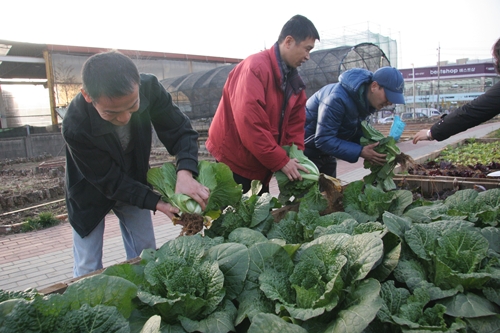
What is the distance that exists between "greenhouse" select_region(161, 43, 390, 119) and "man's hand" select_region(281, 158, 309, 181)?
1251cm

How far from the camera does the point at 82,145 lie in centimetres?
229

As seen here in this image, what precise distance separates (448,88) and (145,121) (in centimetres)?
7262

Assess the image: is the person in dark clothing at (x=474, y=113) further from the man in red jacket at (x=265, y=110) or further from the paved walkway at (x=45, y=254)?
the paved walkway at (x=45, y=254)

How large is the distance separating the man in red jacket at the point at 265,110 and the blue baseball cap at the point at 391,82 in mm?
804

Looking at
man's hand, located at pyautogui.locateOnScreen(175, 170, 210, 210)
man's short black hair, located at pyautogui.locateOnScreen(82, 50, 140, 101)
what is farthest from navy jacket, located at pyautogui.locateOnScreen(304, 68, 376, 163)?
man's short black hair, located at pyautogui.locateOnScreen(82, 50, 140, 101)

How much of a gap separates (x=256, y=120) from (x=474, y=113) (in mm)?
2008

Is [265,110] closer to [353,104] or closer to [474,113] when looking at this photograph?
[353,104]

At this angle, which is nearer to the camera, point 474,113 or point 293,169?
point 293,169

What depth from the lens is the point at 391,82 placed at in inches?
136

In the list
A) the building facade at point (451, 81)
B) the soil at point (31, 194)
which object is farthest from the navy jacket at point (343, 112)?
the building facade at point (451, 81)

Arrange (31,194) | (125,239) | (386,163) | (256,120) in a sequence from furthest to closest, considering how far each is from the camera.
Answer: (31,194) → (386,163) → (125,239) → (256,120)

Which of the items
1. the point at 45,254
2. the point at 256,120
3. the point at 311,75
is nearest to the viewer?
the point at 256,120

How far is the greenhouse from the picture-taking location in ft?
49.4

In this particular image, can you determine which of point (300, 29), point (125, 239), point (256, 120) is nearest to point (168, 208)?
point (125, 239)
